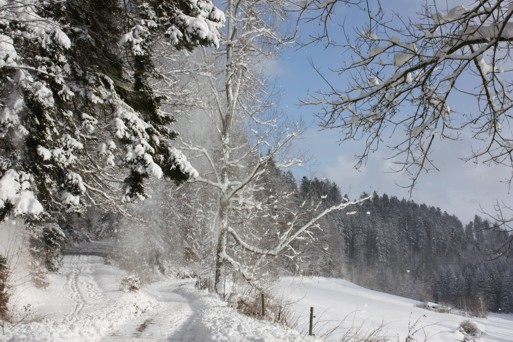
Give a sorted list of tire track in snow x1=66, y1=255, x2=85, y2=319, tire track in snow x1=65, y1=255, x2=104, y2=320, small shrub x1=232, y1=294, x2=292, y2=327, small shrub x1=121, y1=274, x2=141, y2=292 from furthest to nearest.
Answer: small shrub x1=121, y1=274, x2=141, y2=292, tire track in snow x1=65, y1=255, x2=104, y2=320, tire track in snow x1=66, y1=255, x2=85, y2=319, small shrub x1=232, y1=294, x2=292, y2=327

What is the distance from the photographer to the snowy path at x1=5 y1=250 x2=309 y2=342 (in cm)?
683

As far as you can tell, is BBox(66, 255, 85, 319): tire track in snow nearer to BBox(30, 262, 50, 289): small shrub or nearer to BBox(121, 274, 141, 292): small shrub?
BBox(30, 262, 50, 289): small shrub

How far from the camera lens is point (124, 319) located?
1031 centimetres

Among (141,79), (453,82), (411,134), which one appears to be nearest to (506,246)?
(411,134)

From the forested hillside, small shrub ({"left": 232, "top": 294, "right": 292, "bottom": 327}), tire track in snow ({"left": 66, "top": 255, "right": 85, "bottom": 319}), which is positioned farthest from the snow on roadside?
the forested hillside

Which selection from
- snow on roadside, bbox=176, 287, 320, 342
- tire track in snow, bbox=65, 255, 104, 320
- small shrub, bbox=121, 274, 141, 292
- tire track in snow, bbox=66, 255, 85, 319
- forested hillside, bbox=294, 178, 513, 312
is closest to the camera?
snow on roadside, bbox=176, 287, 320, 342

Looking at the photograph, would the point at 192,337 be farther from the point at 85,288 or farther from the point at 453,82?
the point at 85,288

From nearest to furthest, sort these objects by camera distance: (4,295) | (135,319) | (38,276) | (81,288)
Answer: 1. (4,295)
2. (135,319)
3. (38,276)
4. (81,288)

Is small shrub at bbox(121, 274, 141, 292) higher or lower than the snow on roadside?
lower

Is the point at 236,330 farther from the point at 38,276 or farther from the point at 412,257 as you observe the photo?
the point at 412,257

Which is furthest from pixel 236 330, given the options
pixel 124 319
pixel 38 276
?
pixel 38 276

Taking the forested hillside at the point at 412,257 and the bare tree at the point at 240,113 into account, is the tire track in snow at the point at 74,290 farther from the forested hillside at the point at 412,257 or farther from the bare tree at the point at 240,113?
the forested hillside at the point at 412,257

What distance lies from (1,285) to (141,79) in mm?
7530

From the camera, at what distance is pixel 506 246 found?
3.95 meters
